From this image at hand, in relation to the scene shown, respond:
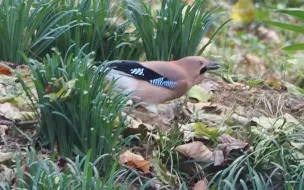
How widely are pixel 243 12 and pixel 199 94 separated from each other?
5.62 m

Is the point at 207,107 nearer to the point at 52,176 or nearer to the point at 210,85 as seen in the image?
the point at 210,85

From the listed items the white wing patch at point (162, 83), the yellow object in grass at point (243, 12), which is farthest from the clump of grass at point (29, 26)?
the yellow object in grass at point (243, 12)

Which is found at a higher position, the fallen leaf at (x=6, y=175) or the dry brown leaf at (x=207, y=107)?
the fallen leaf at (x=6, y=175)

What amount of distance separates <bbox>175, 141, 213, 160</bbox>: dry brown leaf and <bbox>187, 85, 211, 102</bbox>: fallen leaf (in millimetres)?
869

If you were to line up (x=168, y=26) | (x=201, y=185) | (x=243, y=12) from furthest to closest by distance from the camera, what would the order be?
(x=243, y=12) < (x=168, y=26) < (x=201, y=185)

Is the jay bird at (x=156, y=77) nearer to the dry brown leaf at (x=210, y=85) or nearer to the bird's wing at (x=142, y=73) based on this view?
the bird's wing at (x=142, y=73)

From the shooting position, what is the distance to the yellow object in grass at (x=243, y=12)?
447 inches

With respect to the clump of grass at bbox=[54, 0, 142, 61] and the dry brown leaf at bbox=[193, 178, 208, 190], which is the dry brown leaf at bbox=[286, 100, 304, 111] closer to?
the clump of grass at bbox=[54, 0, 142, 61]

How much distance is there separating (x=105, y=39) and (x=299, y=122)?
1.48 m

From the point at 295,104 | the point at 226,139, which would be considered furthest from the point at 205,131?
the point at 295,104

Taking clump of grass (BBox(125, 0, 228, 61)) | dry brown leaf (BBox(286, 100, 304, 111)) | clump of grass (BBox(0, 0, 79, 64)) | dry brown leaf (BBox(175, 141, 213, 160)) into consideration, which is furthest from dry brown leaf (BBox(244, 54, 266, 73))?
dry brown leaf (BBox(175, 141, 213, 160))

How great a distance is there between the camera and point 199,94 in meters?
5.95

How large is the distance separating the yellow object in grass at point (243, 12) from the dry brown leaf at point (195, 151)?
6405 millimetres

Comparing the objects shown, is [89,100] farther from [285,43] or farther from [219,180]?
[285,43]
